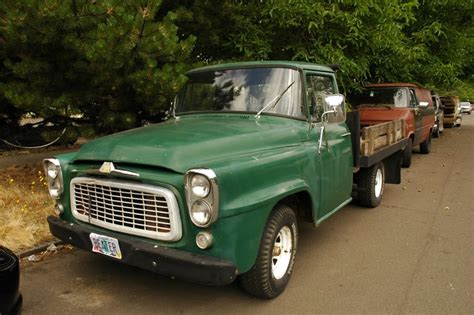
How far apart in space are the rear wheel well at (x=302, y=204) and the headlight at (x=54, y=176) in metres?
1.98

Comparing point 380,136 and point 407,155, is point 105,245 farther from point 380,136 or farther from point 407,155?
point 407,155

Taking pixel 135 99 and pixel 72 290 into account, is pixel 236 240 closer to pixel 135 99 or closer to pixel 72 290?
pixel 72 290

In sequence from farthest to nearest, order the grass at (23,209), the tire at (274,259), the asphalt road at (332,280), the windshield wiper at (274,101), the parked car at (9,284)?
the grass at (23,209)
the windshield wiper at (274,101)
the asphalt road at (332,280)
the tire at (274,259)
the parked car at (9,284)

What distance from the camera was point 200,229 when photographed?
3.00m

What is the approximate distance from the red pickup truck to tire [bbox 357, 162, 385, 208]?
3.16 metres

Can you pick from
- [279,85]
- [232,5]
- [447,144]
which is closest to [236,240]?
[279,85]

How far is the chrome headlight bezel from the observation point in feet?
9.46

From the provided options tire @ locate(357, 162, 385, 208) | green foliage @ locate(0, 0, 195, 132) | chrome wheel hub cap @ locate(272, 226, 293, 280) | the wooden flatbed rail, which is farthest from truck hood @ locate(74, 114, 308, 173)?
tire @ locate(357, 162, 385, 208)

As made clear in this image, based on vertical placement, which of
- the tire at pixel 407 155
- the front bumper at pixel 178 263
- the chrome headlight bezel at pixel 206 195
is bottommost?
the tire at pixel 407 155

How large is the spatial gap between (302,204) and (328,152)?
2.19 feet

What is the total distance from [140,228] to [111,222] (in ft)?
1.04

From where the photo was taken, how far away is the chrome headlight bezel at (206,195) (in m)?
2.88

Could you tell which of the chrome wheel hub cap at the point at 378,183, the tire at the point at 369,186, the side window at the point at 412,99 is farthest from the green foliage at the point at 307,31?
the tire at the point at 369,186

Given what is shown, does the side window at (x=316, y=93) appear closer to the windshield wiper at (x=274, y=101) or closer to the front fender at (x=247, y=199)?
the windshield wiper at (x=274, y=101)
